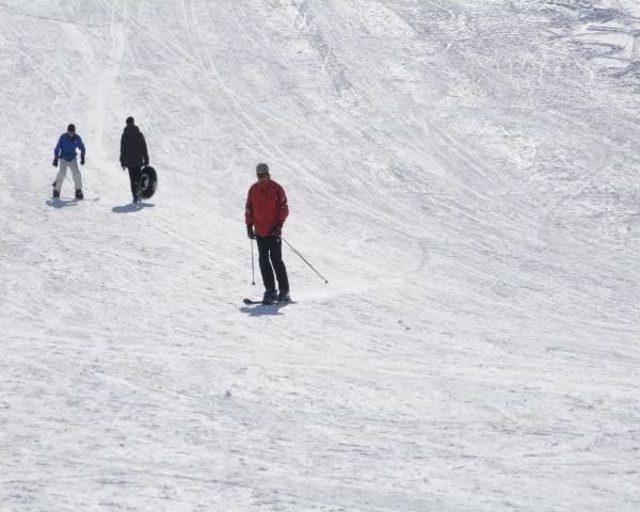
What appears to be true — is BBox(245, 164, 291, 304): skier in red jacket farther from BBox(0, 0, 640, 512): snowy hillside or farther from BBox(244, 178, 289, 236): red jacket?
BBox(0, 0, 640, 512): snowy hillside

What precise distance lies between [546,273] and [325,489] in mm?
9246

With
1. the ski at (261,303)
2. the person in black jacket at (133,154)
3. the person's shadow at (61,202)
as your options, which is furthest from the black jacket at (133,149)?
the ski at (261,303)

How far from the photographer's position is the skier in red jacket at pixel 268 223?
11.7 m

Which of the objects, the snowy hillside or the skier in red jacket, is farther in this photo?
the skier in red jacket

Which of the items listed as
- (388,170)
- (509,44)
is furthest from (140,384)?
(509,44)

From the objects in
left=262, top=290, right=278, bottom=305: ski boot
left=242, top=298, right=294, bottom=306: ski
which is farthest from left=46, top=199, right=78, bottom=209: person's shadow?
left=262, top=290, right=278, bottom=305: ski boot

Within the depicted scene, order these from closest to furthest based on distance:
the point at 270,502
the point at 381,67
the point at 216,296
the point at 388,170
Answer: the point at 270,502 → the point at 216,296 → the point at 388,170 → the point at 381,67

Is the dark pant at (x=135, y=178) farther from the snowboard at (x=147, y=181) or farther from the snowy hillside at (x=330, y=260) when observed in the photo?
the snowy hillside at (x=330, y=260)

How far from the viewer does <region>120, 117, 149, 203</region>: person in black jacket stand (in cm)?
1700

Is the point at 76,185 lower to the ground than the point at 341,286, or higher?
higher

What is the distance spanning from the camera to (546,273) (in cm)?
1505

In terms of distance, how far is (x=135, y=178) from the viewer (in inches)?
669

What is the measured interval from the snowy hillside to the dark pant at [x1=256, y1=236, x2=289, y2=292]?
0.40m

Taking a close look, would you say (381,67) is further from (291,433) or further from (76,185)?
(291,433)
